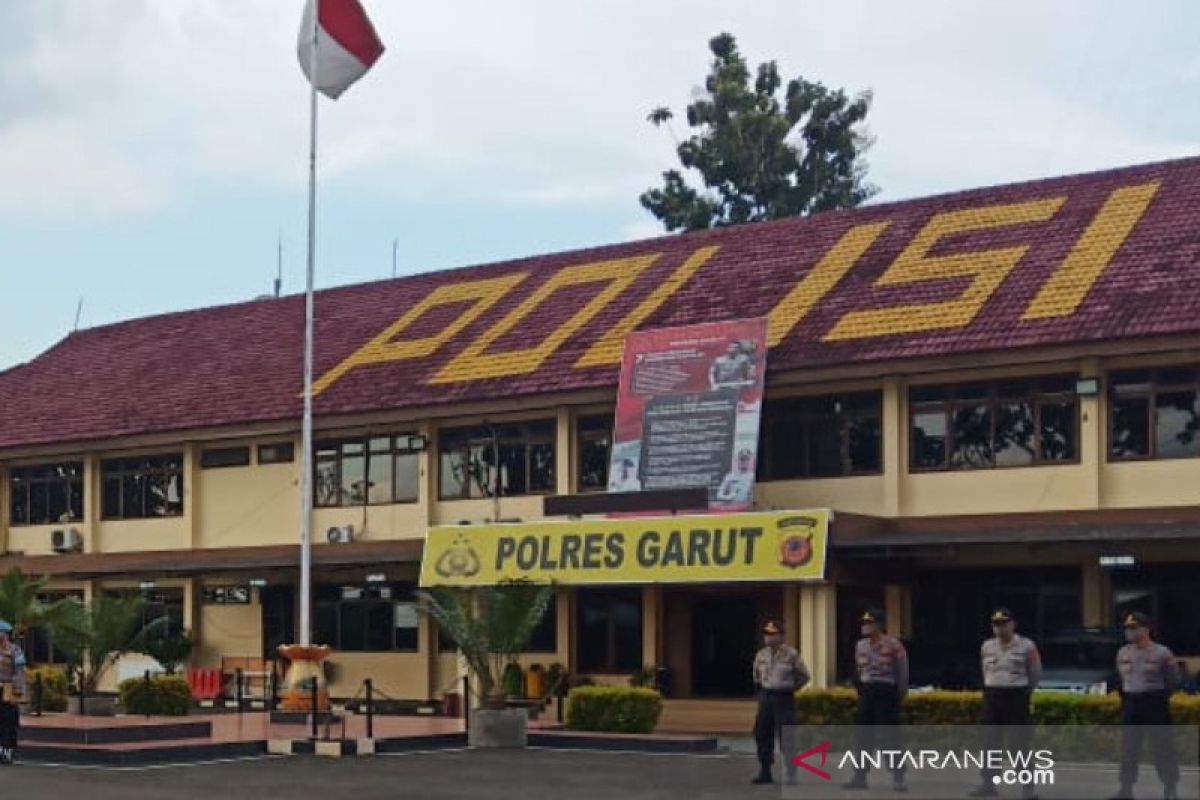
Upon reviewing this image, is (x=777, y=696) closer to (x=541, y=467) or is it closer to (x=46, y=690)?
(x=541, y=467)

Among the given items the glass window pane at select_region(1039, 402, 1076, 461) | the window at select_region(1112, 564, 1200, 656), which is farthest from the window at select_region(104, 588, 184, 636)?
the window at select_region(1112, 564, 1200, 656)

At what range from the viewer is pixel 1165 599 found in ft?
91.9

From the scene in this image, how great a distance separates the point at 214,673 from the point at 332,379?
609 centimetres

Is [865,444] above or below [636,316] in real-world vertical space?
below

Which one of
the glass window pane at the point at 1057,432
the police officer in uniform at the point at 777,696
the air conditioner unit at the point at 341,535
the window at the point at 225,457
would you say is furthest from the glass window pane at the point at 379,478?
the police officer in uniform at the point at 777,696

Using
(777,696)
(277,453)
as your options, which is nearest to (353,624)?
(277,453)

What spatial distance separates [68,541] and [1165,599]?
23.4 m

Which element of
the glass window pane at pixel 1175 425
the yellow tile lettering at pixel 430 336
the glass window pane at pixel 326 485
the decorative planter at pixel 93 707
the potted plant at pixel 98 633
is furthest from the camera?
the yellow tile lettering at pixel 430 336

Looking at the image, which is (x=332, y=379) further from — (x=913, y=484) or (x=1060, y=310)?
(x=1060, y=310)

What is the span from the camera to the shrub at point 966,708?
2266cm

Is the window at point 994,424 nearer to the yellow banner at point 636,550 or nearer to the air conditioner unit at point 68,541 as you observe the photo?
the yellow banner at point 636,550

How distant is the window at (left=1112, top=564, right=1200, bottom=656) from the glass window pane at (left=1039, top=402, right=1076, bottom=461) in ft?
6.28

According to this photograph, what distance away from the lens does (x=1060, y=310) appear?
28.5 meters

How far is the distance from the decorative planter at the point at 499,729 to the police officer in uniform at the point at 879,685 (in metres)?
7.36
